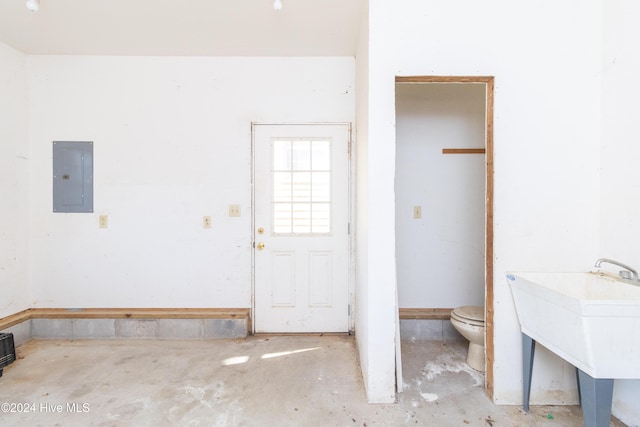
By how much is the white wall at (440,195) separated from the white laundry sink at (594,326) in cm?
113

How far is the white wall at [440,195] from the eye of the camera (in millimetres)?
2793

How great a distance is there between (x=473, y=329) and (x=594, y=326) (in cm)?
92

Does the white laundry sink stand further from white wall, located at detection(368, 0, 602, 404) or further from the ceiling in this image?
the ceiling

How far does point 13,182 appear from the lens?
2.72 meters

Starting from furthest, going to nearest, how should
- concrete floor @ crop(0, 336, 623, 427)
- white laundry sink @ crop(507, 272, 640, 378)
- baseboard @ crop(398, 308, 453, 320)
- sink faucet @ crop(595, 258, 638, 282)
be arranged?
Result: 1. baseboard @ crop(398, 308, 453, 320)
2. concrete floor @ crop(0, 336, 623, 427)
3. sink faucet @ crop(595, 258, 638, 282)
4. white laundry sink @ crop(507, 272, 640, 378)

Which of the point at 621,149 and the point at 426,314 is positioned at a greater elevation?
the point at 621,149

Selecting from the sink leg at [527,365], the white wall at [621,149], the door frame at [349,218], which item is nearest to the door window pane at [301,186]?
the door frame at [349,218]

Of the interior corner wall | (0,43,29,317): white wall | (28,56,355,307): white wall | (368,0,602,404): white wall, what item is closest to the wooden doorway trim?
(368,0,602,404): white wall

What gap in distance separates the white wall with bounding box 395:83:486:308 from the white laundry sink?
1133mm

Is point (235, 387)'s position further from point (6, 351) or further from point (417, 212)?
point (417, 212)

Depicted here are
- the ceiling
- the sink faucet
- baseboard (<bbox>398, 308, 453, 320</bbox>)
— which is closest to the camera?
the sink faucet

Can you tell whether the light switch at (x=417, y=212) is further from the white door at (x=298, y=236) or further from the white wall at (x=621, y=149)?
the white wall at (x=621, y=149)

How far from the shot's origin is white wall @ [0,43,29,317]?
2.64 metres

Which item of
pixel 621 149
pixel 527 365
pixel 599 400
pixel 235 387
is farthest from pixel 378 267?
pixel 621 149
